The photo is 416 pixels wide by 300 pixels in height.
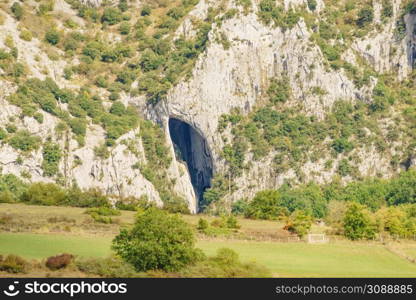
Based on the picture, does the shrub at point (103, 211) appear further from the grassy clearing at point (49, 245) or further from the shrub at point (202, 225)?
the grassy clearing at point (49, 245)

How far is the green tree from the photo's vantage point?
453ft

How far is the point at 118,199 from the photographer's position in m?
182

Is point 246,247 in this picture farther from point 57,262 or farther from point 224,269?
point 57,262

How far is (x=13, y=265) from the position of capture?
9269cm

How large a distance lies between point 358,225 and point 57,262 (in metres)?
52.0

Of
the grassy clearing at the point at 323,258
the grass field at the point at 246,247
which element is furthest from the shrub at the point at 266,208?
the grassy clearing at the point at 323,258

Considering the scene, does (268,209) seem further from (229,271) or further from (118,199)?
(229,271)

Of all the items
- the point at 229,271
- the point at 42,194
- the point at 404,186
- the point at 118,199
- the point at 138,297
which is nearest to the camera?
the point at 138,297

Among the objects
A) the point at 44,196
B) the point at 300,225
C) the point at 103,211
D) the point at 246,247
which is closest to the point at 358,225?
the point at 300,225

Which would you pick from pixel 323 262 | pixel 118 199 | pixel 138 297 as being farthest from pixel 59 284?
pixel 118 199

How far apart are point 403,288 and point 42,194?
282 ft

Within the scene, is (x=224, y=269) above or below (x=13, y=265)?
below

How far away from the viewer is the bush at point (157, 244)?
320 ft

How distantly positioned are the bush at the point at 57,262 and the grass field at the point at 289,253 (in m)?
5.26
